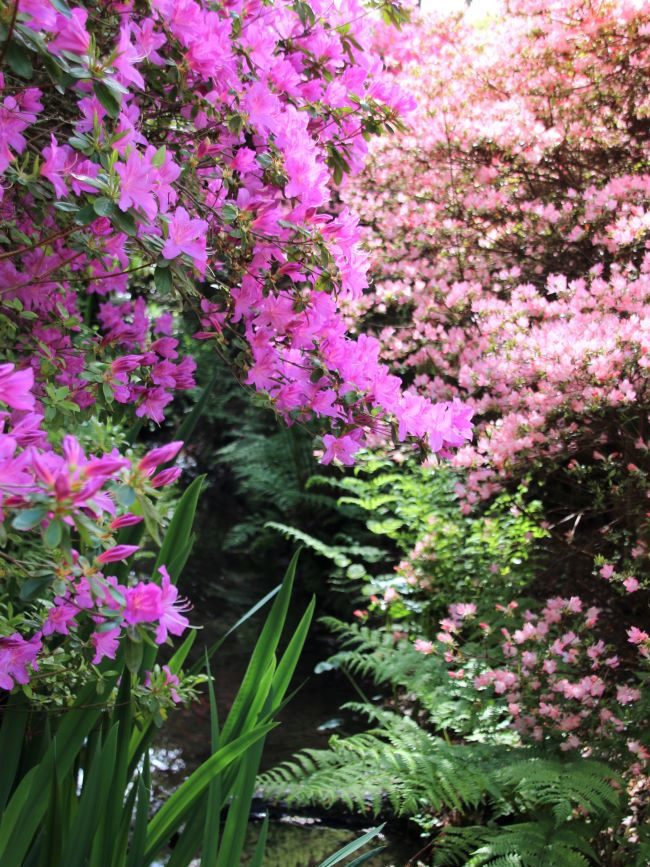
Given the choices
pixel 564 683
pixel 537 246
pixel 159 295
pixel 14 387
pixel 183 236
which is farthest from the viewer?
pixel 537 246

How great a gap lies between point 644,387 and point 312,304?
1.49 metres

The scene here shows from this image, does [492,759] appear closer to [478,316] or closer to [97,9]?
[478,316]

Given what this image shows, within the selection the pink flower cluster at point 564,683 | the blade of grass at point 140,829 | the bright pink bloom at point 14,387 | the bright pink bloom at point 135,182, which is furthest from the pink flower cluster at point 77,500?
the pink flower cluster at point 564,683

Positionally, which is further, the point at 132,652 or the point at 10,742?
the point at 10,742

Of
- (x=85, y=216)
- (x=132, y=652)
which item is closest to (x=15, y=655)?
(x=132, y=652)

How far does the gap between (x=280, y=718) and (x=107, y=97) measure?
11.2 feet

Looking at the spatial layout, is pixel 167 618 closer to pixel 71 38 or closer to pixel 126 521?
pixel 126 521

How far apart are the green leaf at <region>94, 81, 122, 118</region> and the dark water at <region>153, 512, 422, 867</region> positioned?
212 centimetres

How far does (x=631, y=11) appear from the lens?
3.19 meters

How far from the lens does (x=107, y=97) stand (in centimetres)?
98

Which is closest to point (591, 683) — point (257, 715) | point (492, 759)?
point (492, 759)

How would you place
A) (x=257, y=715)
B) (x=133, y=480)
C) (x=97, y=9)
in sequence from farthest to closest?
(x=257, y=715) < (x=97, y=9) < (x=133, y=480)

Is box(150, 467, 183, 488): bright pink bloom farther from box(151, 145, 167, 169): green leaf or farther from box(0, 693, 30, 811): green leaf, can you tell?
box(0, 693, 30, 811): green leaf

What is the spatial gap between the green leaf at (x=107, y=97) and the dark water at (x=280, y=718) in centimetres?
212
